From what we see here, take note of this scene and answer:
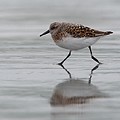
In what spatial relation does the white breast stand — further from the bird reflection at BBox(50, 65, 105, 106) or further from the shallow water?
the bird reflection at BBox(50, 65, 105, 106)

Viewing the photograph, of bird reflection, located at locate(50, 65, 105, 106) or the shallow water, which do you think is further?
bird reflection, located at locate(50, 65, 105, 106)

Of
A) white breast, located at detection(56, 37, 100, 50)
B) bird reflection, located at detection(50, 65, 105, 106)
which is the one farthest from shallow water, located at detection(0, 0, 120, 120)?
white breast, located at detection(56, 37, 100, 50)

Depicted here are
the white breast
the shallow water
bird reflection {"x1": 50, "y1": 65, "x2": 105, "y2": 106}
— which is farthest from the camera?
the white breast

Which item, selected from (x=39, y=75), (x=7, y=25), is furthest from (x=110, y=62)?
(x=7, y=25)

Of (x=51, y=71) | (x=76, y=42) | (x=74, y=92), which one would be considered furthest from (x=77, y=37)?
(x=74, y=92)

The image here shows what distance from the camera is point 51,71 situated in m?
10.1

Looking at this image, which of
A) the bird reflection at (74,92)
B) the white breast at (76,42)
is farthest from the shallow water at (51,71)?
the white breast at (76,42)

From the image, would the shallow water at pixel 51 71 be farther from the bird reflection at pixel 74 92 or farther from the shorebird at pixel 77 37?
the shorebird at pixel 77 37

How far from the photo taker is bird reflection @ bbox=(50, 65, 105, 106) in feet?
26.1

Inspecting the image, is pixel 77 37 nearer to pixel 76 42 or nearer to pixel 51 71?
pixel 76 42

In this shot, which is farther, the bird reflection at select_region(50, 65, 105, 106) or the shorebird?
the shorebird

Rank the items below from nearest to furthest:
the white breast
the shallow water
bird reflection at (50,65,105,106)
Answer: the shallow water
bird reflection at (50,65,105,106)
the white breast

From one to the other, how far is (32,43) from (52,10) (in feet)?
15.1

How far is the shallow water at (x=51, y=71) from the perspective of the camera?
24.5 feet
